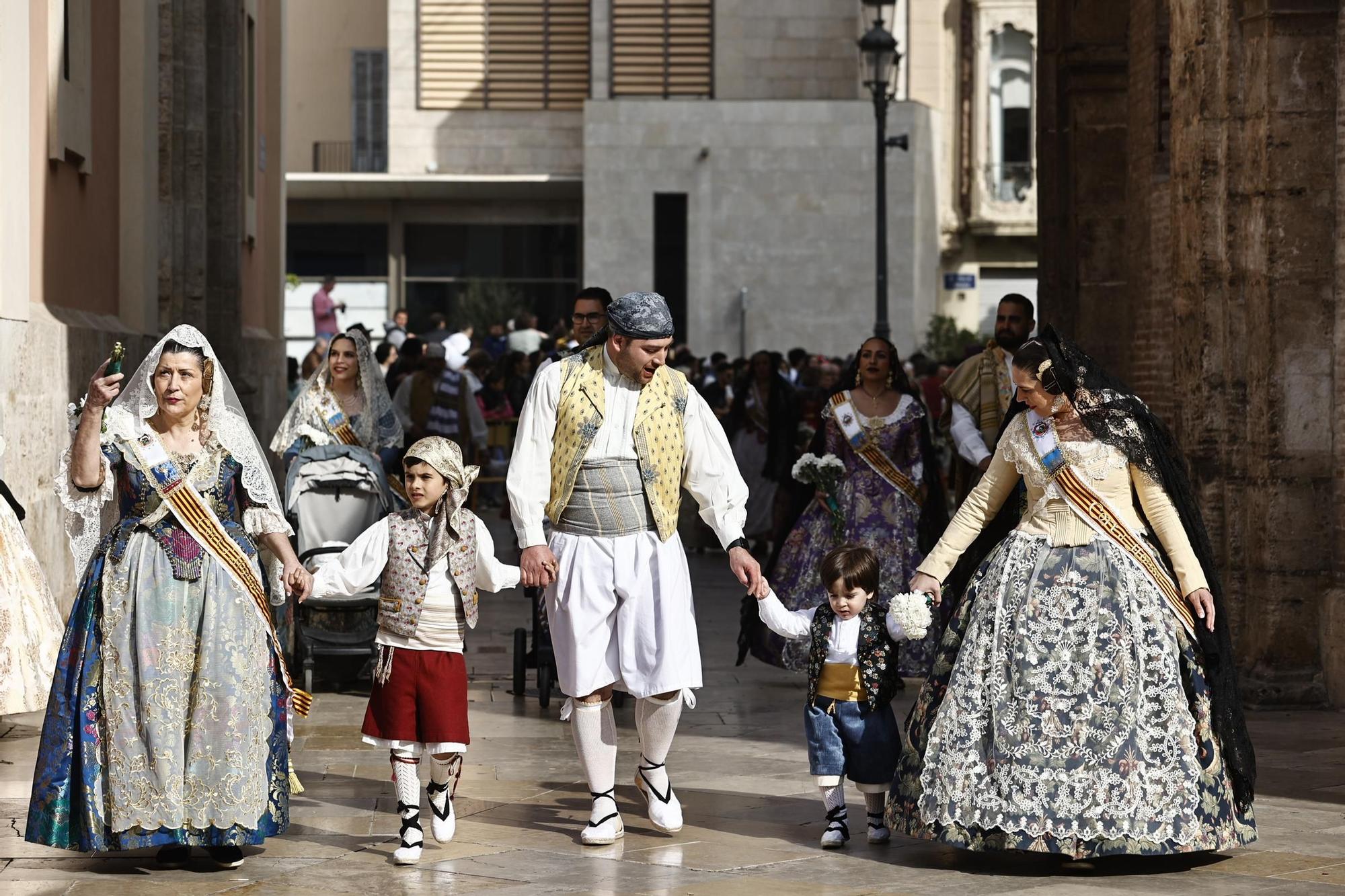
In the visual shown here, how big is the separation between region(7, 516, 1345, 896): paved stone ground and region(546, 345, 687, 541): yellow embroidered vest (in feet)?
3.79

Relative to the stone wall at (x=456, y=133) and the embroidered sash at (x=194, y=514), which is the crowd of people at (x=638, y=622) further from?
the stone wall at (x=456, y=133)

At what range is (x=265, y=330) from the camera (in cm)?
2331

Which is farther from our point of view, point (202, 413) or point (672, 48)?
point (672, 48)

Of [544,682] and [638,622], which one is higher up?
[638,622]

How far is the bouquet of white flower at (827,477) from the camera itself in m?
11.3

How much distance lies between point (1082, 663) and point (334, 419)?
600 cm

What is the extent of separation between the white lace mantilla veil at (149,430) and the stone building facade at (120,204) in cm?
54

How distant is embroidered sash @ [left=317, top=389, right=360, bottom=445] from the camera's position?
12.0 metres

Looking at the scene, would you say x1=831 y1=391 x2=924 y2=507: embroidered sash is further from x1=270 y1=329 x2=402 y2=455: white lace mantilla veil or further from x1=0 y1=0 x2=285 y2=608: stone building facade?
x1=0 y1=0 x2=285 y2=608: stone building facade

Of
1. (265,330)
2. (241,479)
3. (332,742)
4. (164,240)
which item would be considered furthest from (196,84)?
(241,479)

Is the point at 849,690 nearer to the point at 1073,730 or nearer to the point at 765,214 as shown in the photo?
the point at 1073,730

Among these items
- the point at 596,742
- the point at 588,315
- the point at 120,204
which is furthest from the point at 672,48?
the point at 596,742

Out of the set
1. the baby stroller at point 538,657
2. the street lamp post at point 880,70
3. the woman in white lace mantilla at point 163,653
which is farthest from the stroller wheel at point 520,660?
the street lamp post at point 880,70
